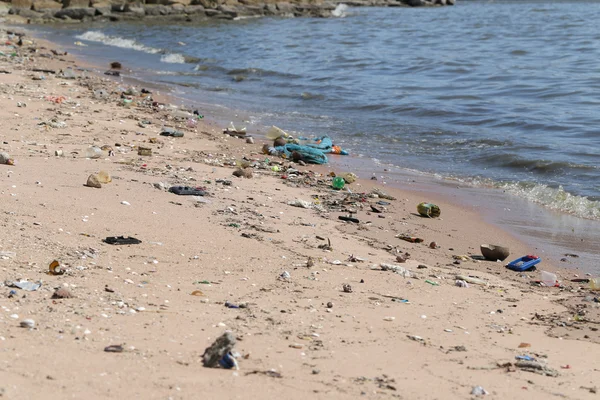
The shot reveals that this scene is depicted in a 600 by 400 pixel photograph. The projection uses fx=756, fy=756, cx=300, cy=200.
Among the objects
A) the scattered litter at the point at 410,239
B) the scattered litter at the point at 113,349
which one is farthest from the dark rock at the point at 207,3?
the scattered litter at the point at 113,349

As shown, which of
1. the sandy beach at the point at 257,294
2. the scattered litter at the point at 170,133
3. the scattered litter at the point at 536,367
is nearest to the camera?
the sandy beach at the point at 257,294

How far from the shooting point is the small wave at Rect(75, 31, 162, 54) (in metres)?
24.4

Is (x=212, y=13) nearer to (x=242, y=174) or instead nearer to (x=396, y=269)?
(x=242, y=174)

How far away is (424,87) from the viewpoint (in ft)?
51.8

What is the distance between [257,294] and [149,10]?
33.2 metres

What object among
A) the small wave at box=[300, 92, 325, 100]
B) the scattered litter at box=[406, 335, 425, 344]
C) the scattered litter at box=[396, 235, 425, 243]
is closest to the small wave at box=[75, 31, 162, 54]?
the small wave at box=[300, 92, 325, 100]

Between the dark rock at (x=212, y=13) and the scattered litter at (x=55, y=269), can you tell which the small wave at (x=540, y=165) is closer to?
the scattered litter at (x=55, y=269)

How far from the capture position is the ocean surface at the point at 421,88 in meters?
9.87

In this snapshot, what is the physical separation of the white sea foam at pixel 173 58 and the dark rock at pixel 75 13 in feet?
46.4

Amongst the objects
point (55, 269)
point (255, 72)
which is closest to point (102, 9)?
point (255, 72)

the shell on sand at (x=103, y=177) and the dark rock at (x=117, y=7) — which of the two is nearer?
the shell on sand at (x=103, y=177)

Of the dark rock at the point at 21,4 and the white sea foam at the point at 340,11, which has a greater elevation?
the white sea foam at the point at 340,11

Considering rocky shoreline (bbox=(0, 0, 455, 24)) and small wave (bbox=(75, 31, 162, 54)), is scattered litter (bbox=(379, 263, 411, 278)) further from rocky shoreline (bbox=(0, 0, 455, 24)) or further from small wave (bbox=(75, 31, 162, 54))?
rocky shoreline (bbox=(0, 0, 455, 24))

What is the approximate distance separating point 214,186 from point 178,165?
2.98 feet
